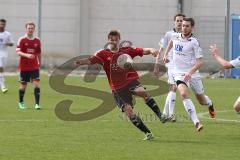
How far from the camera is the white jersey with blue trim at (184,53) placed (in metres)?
16.0

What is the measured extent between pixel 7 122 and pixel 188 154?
5.79 m

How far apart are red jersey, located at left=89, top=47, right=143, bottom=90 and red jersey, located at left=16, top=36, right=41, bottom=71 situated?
272 inches

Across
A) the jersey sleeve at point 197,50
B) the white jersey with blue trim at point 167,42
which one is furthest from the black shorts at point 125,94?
the white jersey with blue trim at point 167,42

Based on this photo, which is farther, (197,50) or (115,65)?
(197,50)

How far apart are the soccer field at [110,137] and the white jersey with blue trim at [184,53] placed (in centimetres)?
120

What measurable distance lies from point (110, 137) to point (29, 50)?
736 centimetres

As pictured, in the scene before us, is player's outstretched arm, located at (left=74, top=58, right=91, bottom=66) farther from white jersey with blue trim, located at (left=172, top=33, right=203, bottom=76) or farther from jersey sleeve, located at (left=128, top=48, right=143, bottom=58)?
white jersey with blue trim, located at (left=172, top=33, right=203, bottom=76)

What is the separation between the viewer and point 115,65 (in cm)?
1461

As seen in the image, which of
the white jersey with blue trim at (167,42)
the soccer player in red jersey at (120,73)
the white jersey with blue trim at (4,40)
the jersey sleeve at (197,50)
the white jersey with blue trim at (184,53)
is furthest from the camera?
the white jersey with blue trim at (4,40)

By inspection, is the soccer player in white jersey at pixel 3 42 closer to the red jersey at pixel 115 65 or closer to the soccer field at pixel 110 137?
the soccer field at pixel 110 137

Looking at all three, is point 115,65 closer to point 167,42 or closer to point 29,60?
point 167,42

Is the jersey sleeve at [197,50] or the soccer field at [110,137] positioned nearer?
the soccer field at [110,137]

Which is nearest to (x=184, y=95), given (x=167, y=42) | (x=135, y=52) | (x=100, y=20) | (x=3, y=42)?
(x=135, y=52)

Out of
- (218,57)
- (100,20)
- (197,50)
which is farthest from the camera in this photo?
(100,20)
